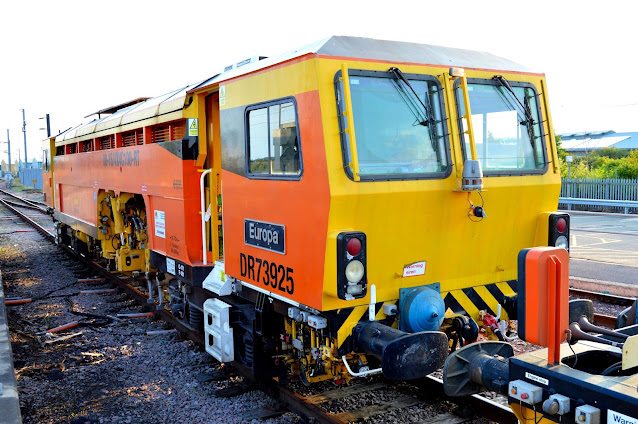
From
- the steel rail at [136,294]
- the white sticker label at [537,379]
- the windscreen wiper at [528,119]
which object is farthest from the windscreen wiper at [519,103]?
the steel rail at [136,294]

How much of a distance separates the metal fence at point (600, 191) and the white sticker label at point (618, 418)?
22.3 metres

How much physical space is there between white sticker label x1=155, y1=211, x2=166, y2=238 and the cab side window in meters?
2.35

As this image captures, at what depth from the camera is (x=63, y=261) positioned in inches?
548

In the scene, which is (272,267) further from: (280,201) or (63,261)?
(63,261)

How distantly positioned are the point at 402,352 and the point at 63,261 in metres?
11.8

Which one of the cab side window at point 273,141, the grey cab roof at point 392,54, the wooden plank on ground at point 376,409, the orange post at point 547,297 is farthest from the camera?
the wooden plank on ground at point 376,409

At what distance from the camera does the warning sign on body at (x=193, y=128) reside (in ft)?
20.4

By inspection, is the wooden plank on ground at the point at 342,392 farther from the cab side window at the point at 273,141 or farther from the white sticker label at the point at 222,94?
the white sticker label at the point at 222,94

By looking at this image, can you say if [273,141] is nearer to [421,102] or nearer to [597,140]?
[421,102]

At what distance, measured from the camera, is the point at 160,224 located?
7.28 meters

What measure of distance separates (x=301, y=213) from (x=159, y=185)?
318 centimetres

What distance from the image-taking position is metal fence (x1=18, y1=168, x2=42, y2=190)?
2155 inches

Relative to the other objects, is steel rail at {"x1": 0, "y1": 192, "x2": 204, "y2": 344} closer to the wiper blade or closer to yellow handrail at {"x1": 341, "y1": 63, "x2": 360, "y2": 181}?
yellow handrail at {"x1": 341, "y1": 63, "x2": 360, "y2": 181}

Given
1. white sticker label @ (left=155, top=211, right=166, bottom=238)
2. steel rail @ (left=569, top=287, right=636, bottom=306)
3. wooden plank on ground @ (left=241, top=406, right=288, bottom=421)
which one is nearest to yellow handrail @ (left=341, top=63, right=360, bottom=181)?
wooden plank on ground @ (left=241, top=406, right=288, bottom=421)
